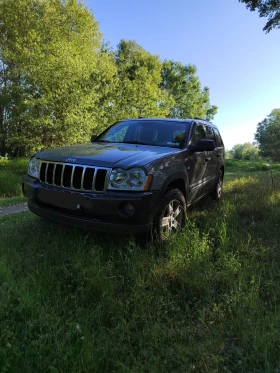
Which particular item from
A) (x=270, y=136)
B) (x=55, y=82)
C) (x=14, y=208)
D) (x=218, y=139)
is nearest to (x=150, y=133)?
(x=218, y=139)

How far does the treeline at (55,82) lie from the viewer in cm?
1231

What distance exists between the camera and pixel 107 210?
9.71 feet

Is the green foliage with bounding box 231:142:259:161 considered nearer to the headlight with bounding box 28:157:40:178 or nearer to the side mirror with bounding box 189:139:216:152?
the side mirror with bounding box 189:139:216:152

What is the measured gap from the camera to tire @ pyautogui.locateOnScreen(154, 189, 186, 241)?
3.23m

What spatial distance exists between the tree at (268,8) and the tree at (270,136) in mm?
48745

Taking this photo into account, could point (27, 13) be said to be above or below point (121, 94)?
above

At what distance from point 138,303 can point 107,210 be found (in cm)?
96

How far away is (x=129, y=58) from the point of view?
30.8 m

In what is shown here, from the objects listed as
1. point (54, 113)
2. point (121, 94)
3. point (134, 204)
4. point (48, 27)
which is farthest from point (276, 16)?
point (48, 27)

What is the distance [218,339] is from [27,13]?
61.4 feet

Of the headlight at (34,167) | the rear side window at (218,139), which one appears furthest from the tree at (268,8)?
the headlight at (34,167)

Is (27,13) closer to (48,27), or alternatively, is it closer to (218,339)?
(48,27)

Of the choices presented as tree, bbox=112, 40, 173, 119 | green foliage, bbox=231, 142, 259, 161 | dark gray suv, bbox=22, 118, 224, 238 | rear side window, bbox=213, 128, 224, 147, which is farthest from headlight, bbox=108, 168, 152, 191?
green foliage, bbox=231, 142, 259, 161

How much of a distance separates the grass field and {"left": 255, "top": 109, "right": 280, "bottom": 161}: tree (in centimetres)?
5409
